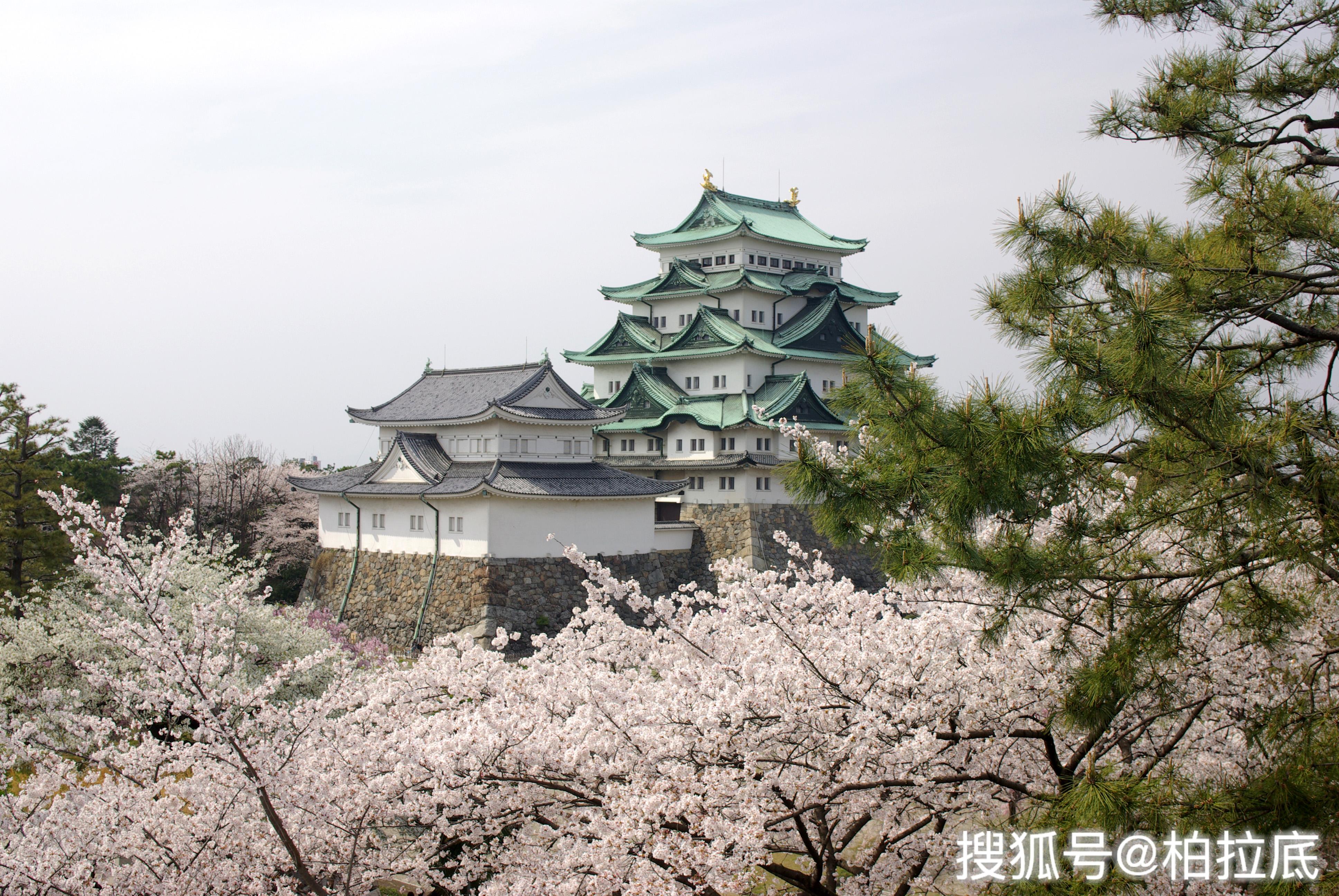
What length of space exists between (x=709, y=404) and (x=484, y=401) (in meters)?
7.27

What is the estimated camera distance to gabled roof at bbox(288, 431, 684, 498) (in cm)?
2148

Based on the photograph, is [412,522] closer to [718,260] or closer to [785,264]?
[718,260]

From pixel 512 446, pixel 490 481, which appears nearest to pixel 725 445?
pixel 512 446

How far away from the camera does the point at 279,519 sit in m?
28.2

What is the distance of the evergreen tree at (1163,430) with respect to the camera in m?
4.72

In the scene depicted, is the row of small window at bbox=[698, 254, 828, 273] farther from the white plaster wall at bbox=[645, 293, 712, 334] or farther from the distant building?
the white plaster wall at bbox=[645, 293, 712, 334]

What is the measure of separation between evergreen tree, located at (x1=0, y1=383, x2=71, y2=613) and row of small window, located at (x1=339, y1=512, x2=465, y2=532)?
677 centimetres

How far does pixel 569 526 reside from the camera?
22.4 m

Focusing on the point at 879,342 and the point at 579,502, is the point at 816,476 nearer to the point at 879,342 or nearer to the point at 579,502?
the point at 879,342

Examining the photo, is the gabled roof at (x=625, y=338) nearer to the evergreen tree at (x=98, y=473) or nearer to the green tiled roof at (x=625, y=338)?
the green tiled roof at (x=625, y=338)

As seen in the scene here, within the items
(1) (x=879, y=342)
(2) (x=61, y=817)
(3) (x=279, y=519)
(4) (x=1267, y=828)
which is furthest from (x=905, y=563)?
(3) (x=279, y=519)

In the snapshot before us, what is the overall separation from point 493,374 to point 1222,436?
21.2 metres

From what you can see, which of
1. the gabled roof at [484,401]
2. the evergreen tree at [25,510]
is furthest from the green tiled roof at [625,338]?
the evergreen tree at [25,510]

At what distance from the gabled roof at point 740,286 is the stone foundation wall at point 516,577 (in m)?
7.26
